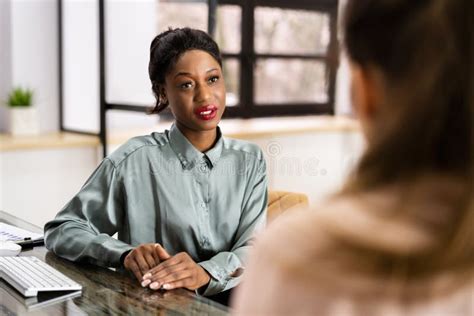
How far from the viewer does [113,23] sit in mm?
3803

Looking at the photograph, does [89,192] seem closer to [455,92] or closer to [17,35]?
[455,92]

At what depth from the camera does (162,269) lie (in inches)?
55.6

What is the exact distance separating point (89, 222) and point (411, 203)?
1257 mm

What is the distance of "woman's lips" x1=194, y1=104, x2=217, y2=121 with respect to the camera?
1.74m

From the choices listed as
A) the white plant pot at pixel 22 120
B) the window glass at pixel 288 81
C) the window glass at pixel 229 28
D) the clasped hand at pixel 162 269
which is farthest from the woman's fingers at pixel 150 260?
the window glass at pixel 288 81

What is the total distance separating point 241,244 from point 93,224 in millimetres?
372

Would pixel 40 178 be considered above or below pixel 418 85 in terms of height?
below

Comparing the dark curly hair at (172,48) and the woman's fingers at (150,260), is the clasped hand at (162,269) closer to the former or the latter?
the woman's fingers at (150,260)

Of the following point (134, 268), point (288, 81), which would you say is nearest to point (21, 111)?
point (288, 81)

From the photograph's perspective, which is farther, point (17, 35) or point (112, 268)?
point (17, 35)

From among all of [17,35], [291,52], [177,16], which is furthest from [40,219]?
[291,52]

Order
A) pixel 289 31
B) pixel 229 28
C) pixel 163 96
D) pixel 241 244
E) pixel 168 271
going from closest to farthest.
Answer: pixel 168 271
pixel 241 244
pixel 163 96
pixel 229 28
pixel 289 31

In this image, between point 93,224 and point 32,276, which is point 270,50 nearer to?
point 93,224

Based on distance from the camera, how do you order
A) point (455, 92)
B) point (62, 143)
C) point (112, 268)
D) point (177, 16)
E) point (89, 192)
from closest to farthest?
point (455, 92)
point (112, 268)
point (89, 192)
point (62, 143)
point (177, 16)
